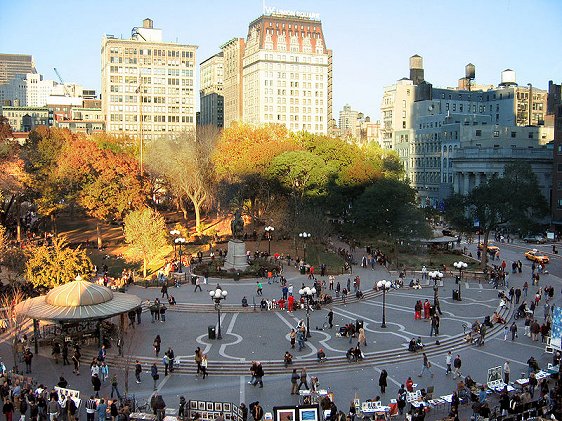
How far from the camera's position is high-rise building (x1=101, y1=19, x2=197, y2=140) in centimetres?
13738

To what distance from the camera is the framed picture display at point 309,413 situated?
21812 millimetres

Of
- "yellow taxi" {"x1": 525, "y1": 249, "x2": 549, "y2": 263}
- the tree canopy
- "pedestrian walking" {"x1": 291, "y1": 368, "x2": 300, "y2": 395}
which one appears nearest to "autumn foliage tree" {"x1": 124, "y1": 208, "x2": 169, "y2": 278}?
"pedestrian walking" {"x1": 291, "y1": 368, "x2": 300, "y2": 395}

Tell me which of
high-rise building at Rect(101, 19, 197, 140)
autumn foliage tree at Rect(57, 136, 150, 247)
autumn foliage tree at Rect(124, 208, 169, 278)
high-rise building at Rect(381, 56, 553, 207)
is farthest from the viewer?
high-rise building at Rect(101, 19, 197, 140)

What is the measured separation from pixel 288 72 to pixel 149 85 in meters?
36.9

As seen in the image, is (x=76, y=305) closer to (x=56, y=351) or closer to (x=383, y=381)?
(x=56, y=351)

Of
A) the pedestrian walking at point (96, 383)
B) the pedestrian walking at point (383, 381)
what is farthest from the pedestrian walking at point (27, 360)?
the pedestrian walking at point (383, 381)

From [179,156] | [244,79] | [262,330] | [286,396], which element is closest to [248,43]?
[244,79]

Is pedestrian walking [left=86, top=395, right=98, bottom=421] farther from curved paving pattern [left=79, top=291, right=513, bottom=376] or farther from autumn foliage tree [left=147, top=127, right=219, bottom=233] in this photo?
autumn foliage tree [left=147, top=127, right=219, bottom=233]

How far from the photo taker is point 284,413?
21.7 metres

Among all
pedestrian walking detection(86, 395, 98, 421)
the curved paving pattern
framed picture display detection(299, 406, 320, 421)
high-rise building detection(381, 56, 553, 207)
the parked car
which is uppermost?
high-rise building detection(381, 56, 553, 207)

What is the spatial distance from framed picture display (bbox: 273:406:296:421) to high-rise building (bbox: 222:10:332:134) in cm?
13575

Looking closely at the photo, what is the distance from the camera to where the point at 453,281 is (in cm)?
5434

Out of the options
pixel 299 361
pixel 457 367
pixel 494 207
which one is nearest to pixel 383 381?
pixel 457 367

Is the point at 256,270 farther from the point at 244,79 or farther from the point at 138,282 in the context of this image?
the point at 244,79
